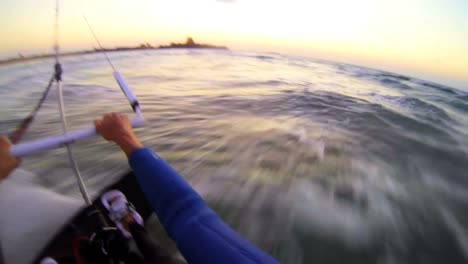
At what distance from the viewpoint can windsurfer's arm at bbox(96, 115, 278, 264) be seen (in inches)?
41.1

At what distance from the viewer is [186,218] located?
119 cm

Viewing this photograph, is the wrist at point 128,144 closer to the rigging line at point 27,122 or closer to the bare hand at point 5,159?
the bare hand at point 5,159

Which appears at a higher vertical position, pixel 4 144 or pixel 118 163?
pixel 4 144

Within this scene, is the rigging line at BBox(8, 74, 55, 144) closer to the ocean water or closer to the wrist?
the ocean water

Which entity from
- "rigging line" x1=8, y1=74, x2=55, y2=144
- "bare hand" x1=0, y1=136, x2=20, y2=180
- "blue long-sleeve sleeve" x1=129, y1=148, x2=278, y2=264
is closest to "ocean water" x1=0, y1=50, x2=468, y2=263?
"rigging line" x1=8, y1=74, x2=55, y2=144

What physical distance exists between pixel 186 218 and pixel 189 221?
Result: 29mm

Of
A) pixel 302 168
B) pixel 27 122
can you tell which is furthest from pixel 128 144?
pixel 302 168

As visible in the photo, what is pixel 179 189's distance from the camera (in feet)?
4.20

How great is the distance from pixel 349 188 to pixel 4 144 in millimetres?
3705

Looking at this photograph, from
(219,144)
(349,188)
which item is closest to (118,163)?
(219,144)

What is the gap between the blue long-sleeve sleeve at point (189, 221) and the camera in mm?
1039

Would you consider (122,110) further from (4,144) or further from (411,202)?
(411,202)

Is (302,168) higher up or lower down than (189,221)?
lower down

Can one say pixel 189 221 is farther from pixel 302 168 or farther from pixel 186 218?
pixel 302 168
